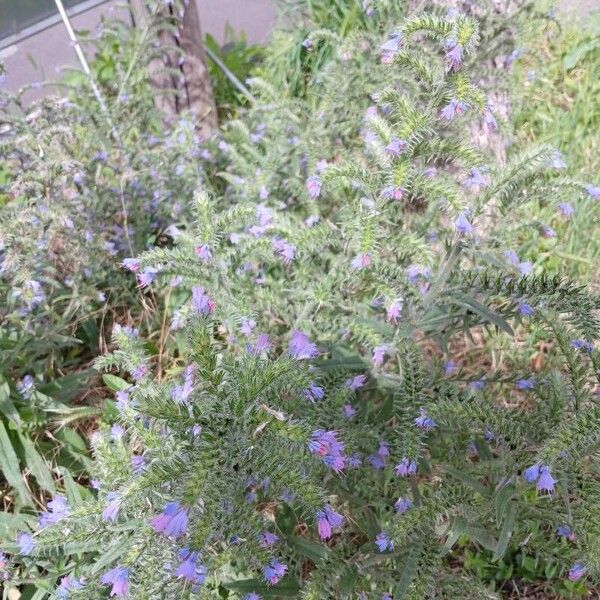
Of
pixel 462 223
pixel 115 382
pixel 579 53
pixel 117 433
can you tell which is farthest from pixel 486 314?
pixel 579 53

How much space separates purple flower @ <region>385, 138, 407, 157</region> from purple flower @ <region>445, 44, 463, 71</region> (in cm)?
22

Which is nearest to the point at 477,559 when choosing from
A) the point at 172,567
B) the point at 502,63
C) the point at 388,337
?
the point at 388,337

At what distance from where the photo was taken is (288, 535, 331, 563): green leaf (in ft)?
5.19

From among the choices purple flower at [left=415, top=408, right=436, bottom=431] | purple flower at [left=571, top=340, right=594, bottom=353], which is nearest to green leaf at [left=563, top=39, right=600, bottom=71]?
purple flower at [left=571, top=340, right=594, bottom=353]

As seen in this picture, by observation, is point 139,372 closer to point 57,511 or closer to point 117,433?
point 117,433

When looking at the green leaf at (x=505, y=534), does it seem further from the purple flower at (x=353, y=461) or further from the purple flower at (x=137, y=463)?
the purple flower at (x=137, y=463)

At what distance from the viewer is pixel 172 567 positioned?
4.39 feet

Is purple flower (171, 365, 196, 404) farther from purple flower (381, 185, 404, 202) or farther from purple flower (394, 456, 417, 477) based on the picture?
purple flower (381, 185, 404, 202)

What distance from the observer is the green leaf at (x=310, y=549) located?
5.19ft

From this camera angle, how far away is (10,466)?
2100 millimetres

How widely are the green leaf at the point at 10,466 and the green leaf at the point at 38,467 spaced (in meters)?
0.05

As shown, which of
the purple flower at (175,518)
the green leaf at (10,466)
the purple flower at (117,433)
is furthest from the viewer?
the green leaf at (10,466)

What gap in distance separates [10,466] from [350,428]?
1.19 meters

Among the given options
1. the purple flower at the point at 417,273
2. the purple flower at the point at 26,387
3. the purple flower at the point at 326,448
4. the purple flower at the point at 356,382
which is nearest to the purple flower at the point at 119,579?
the purple flower at the point at 326,448
